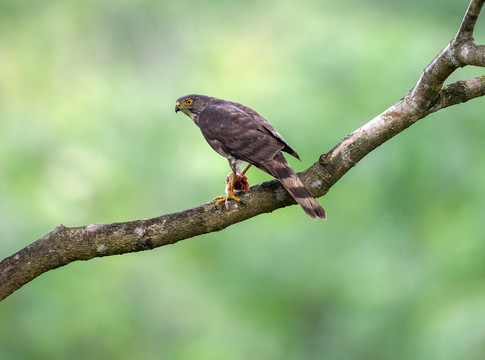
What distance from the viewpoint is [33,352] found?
9336 mm

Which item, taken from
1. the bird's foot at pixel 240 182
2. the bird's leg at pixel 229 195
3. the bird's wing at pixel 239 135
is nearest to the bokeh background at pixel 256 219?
the bird's wing at pixel 239 135

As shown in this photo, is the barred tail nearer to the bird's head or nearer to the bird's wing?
the bird's wing

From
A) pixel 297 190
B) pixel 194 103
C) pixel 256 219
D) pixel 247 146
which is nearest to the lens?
pixel 297 190

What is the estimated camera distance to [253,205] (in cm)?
398

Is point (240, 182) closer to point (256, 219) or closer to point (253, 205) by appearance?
point (253, 205)

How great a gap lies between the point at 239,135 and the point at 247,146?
12cm

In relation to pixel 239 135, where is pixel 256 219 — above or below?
above

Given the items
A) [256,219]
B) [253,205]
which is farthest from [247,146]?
[256,219]

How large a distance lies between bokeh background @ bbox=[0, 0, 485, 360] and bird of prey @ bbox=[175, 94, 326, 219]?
180 inches

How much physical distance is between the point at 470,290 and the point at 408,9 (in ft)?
17.4

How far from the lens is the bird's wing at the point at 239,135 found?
4.24 m

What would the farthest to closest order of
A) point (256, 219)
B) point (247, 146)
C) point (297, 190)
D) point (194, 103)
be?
point (256, 219) < point (194, 103) < point (247, 146) < point (297, 190)

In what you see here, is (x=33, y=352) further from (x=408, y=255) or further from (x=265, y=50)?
(x=265, y=50)

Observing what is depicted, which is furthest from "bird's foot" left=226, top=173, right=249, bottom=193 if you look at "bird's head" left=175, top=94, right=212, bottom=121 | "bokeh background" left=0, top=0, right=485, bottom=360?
"bokeh background" left=0, top=0, right=485, bottom=360
